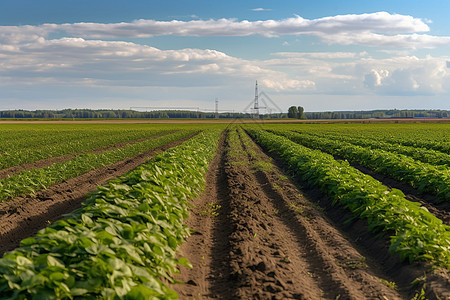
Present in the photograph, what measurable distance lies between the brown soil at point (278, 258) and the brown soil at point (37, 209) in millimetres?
4191

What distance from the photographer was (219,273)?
24.1 feet

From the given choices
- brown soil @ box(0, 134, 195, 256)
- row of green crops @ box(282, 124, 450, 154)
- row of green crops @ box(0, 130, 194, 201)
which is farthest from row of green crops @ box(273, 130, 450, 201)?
row of green crops @ box(0, 130, 194, 201)

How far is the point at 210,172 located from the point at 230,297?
45.6ft

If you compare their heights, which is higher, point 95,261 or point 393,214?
point 95,261

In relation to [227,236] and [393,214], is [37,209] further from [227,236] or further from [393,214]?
[393,214]

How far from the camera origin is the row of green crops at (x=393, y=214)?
7555 millimetres

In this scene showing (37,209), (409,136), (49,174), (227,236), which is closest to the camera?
(227,236)

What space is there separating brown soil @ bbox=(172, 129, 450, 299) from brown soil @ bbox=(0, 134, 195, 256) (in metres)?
4.19

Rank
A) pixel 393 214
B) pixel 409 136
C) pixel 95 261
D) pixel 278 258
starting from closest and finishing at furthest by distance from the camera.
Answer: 1. pixel 95 261
2. pixel 278 258
3. pixel 393 214
4. pixel 409 136

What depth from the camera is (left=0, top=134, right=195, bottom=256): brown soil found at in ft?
33.9

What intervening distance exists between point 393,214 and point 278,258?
3.09 meters

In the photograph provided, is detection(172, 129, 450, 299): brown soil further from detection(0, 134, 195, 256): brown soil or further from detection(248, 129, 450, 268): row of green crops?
detection(0, 134, 195, 256): brown soil

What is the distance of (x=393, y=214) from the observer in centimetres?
923

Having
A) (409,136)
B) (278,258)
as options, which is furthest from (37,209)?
(409,136)
